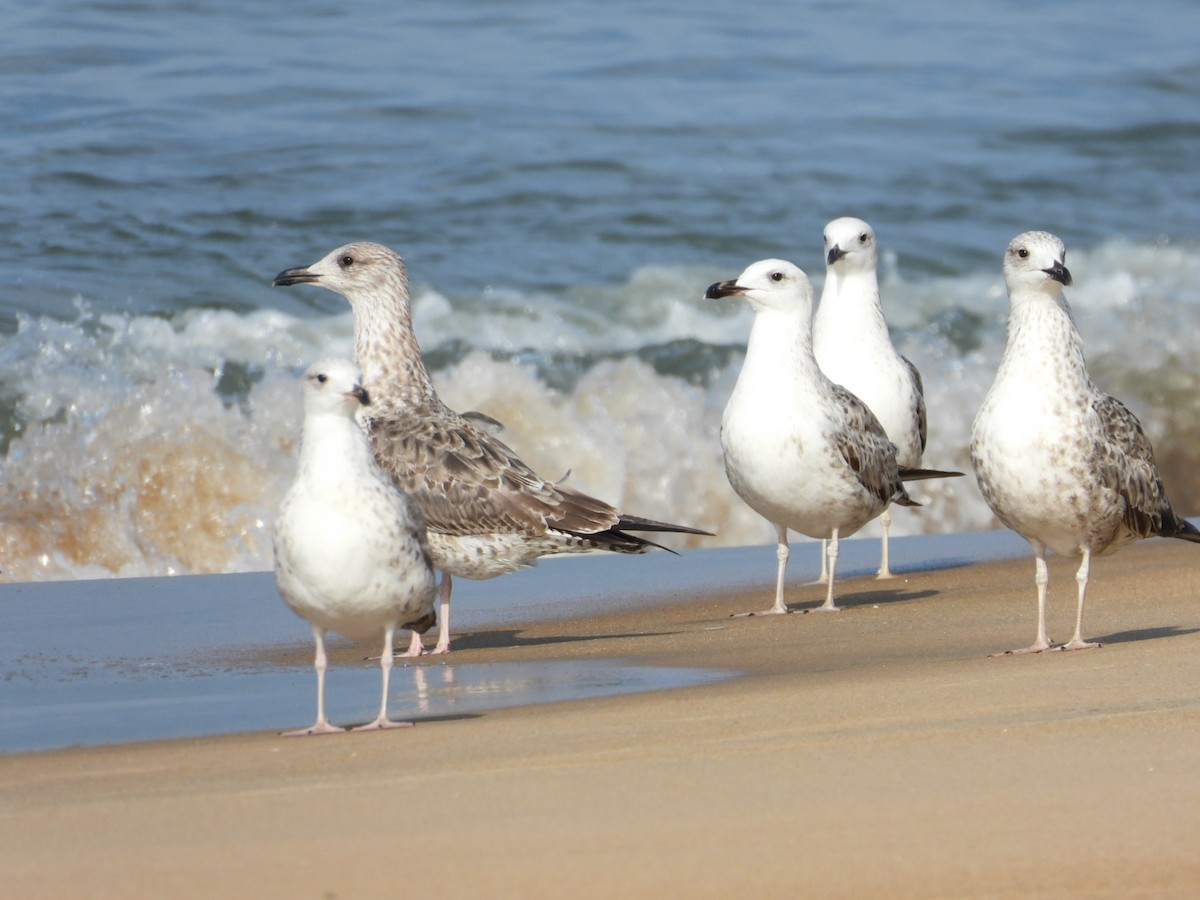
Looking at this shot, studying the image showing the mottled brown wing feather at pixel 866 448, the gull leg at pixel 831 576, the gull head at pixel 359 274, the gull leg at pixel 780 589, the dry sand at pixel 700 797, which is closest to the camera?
the dry sand at pixel 700 797

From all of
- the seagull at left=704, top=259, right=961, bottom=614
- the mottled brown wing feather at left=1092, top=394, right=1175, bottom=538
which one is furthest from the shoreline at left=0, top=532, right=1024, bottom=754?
the mottled brown wing feather at left=1092, top=394, right=1175, bottom=538

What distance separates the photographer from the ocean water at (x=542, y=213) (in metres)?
10.6

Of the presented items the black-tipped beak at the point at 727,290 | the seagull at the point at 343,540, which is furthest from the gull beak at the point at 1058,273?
the seagull at the point at 343,540

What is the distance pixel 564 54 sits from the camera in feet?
60.3

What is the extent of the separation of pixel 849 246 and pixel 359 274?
7.44ft

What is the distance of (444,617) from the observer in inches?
261

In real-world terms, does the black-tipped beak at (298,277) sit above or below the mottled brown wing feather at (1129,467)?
above

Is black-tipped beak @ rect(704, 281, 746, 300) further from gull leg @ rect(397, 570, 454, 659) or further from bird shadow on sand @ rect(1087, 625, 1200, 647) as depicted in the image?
bird shadow on sand @ rect(1087, 625, 1200, 647)

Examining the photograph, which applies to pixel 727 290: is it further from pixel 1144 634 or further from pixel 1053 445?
pixel 1144 634

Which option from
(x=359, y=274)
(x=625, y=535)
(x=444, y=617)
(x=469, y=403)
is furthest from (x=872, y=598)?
(x=469, y=403)

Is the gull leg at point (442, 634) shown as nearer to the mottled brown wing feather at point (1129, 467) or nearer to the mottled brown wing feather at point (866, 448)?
the mottled brown wing feather at point (866, 448)

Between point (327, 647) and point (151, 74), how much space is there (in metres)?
10.7

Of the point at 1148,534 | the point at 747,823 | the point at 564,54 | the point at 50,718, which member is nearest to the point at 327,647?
the point at 50,718

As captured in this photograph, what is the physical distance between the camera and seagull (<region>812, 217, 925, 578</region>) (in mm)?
8188
